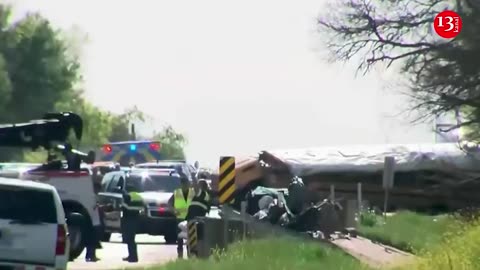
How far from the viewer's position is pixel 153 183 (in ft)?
106

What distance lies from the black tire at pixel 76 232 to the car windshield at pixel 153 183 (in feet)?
26.6

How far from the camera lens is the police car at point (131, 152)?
6681cm

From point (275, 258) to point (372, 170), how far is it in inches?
990

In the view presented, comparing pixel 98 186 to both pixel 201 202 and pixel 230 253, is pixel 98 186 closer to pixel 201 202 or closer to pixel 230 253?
pixel 201 202

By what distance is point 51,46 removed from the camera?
64938mm

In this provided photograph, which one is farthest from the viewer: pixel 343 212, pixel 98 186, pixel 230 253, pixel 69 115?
pixel 98 186

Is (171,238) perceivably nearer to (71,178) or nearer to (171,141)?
(71,178)

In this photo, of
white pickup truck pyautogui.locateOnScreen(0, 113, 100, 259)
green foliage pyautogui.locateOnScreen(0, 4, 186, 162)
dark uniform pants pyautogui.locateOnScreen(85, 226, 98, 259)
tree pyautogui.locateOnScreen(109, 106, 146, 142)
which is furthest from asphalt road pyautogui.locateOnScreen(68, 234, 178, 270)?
tree pyautogui.locateOnScreen(109, 106, 146, 142)

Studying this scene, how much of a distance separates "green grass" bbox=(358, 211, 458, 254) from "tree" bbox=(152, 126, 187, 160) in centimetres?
12442

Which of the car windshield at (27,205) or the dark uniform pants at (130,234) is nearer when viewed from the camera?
the car windshield at (27,205)

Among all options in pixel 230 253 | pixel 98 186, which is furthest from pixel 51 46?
pixel 230 253

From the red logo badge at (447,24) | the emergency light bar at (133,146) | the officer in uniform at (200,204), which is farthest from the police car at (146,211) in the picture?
the emergency light bar at (133,146)

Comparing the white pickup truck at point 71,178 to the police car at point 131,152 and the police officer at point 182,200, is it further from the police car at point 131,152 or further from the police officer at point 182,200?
the police car at point 131,152

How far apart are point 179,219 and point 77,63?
44.6 meters
